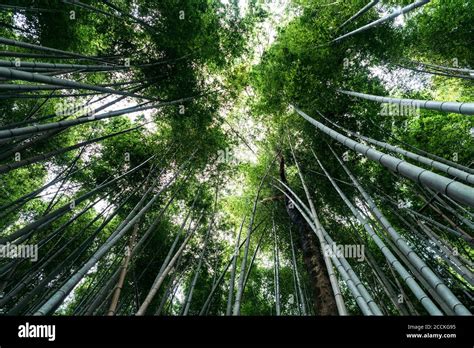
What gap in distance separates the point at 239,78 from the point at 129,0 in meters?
2.92

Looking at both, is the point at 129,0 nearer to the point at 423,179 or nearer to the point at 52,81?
the point at 52,81

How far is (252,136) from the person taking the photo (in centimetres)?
768

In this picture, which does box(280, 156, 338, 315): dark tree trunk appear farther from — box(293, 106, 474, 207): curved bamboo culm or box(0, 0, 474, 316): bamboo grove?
box(293, 106, 474, 207): curved bamboo culm

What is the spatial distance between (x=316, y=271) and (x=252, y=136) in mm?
4226

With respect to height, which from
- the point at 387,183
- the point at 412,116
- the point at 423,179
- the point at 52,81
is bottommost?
Answer: the point at 423,179

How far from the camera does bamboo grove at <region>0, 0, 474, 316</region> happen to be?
14.3ft

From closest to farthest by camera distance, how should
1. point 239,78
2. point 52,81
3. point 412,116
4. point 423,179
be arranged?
1. point 423,179
2. point 52,81
3. point 412,116
4. point 239,78

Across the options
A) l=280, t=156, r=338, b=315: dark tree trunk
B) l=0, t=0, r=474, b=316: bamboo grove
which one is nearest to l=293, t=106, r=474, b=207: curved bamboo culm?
l=0, t=0, r=474, b=316: bamboo grove

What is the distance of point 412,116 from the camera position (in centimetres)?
610

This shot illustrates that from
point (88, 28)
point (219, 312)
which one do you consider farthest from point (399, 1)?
point (219, 312)

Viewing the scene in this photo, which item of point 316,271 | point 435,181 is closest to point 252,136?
point 316,271

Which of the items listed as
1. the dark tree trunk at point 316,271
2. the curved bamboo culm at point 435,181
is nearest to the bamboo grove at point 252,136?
the dark tree trunk at point 316,271

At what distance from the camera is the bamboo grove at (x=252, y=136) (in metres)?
4.37
